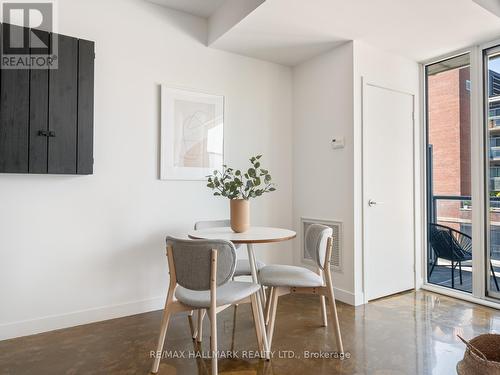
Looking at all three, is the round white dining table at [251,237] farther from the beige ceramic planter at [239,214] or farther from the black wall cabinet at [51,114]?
the black wall cabinet at [51,114]

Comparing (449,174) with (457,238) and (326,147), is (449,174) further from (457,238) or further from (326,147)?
(326,147)

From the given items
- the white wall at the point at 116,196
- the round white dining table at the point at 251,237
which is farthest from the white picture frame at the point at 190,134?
the round white dining table at the point at 251,237

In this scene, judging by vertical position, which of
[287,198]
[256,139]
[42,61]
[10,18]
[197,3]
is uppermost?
[197,3]

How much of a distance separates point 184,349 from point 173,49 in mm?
2591

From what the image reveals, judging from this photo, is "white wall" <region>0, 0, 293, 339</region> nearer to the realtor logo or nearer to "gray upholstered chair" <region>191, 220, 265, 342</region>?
the realtor logo

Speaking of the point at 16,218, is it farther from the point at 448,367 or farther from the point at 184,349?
the point at 448,367

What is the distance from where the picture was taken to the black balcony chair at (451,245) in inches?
138

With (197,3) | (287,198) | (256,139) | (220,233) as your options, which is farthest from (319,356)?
(197,3)

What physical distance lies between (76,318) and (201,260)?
158 centimetres

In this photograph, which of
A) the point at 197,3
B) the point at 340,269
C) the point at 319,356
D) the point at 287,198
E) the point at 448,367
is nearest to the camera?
the point at 448,367

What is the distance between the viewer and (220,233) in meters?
2.56

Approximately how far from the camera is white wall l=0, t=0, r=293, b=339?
102 inches

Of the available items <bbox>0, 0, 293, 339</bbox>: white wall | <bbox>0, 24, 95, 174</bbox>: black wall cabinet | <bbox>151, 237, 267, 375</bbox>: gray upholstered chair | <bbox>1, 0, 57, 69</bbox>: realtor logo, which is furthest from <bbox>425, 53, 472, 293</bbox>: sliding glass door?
<bbox>1, 0, 57, 69</bbox>: realtor logo

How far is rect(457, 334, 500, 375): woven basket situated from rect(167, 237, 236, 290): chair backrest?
117 cm
